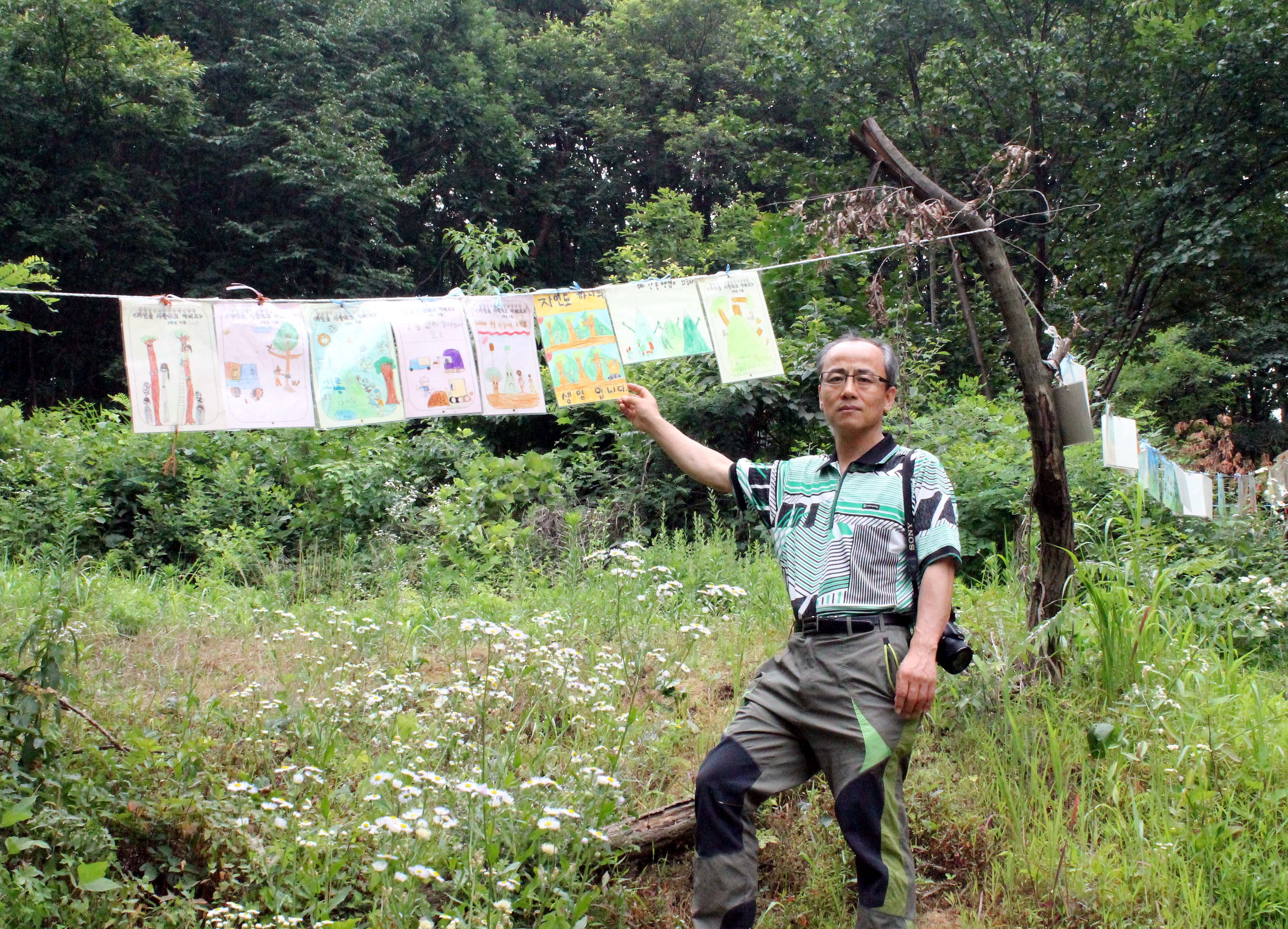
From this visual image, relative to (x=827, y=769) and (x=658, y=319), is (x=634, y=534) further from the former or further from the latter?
(x=827, y=769)

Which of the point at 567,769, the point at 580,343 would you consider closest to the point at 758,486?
the point at 567,769

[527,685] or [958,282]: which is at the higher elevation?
[958,282]

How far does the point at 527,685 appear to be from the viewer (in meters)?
3.65

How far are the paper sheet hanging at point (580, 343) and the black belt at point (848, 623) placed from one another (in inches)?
80.4

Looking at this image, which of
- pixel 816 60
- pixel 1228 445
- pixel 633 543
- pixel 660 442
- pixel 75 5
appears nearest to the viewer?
pixel 660 442

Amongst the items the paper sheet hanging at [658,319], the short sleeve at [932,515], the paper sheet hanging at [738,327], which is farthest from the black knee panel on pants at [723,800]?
the paper sheet hanging at [738,327]

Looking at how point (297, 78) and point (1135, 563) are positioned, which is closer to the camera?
point (1135, 563)

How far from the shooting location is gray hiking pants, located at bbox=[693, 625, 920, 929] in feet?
7.86

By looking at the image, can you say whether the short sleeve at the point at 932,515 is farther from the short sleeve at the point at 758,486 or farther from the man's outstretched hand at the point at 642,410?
the man's outstretched hand at the point at 642,410

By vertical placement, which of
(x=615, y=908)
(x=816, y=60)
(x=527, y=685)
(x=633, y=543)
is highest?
(x=816, y=60)

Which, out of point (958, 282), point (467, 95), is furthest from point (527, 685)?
point (467, 95)

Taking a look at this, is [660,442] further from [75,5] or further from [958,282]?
[75,5]

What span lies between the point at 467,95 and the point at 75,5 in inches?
358

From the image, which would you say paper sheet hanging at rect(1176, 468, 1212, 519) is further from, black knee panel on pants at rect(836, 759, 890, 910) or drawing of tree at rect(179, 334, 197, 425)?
drawing of tree at rect(179, 334, 197, 425)
